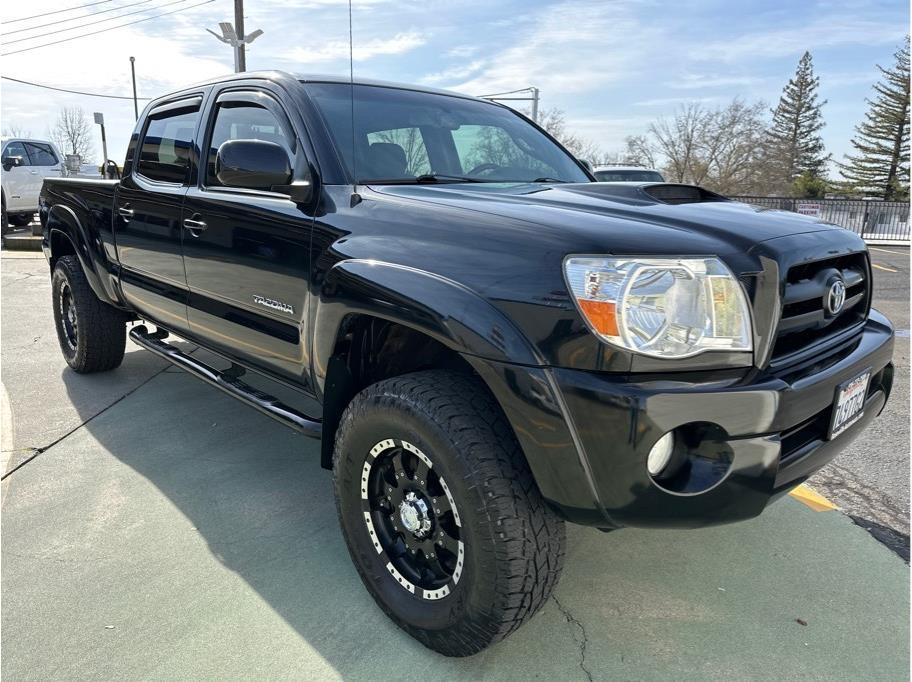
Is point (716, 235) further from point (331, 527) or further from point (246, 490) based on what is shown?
point (246, 490)

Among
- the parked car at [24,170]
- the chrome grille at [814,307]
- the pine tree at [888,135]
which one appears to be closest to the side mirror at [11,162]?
the parked car at [24,170]

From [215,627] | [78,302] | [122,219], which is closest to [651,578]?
[215,627]

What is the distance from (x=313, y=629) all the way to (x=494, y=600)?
0.71 metres

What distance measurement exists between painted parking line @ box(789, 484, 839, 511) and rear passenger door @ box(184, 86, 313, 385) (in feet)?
7.53

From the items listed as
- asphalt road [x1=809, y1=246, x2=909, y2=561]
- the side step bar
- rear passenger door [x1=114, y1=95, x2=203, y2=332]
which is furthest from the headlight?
rear passenger door [x1=114, y1=95, x2=203, y2=332]

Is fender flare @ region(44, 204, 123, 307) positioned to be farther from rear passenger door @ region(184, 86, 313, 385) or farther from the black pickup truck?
the black pickup truck

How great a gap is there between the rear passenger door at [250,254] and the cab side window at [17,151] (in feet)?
42.9

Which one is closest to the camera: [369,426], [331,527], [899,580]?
[369,426]

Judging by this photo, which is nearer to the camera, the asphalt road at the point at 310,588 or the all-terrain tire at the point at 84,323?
the asphalt road at the point at 310,588

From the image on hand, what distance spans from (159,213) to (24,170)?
41.9 ft

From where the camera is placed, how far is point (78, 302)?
14.9 ft

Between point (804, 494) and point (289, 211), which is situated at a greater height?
point (289, 211)

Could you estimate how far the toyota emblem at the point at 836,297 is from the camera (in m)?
2.04

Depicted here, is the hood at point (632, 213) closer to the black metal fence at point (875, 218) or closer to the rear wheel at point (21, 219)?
the rear wheel at point (21, 219)
